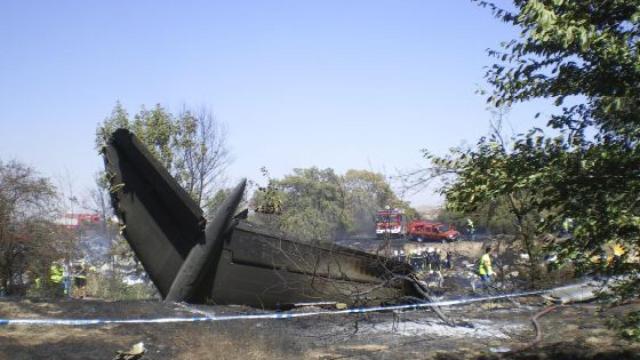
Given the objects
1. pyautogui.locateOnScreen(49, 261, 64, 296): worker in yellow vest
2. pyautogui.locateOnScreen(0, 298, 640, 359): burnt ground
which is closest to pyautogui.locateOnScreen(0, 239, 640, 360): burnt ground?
pyautogui.locateOnScreen(0, 298, 640, 359): burnt ground

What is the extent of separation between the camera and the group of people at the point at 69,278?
607 inches

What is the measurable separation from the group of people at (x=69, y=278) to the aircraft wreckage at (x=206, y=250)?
7.28 metres

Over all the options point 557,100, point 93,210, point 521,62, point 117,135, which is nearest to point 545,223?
point 557,100

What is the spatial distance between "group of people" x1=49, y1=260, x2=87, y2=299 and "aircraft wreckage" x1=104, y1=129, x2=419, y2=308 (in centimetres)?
728

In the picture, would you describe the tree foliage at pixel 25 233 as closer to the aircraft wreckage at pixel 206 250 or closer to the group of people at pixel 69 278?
the group of people at pixel 69 278

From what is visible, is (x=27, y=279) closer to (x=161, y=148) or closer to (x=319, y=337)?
(x=161, y=148)

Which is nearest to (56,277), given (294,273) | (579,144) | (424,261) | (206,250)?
(206,250)

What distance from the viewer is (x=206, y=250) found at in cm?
920

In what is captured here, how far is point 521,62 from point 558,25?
856mm

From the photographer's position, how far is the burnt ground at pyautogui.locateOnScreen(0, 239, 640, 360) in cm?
694

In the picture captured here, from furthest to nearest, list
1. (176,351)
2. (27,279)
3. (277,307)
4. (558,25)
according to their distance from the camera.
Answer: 1. (27,279)
2. (277,307)
3. (176,351)
4. (558,25)

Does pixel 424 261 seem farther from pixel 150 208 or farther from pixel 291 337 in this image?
pixel 150 208

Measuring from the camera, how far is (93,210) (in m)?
20.6

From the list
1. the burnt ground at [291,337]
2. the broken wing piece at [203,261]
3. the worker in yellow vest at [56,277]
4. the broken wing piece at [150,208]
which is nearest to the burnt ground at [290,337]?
the burnt ground at [291,337]
